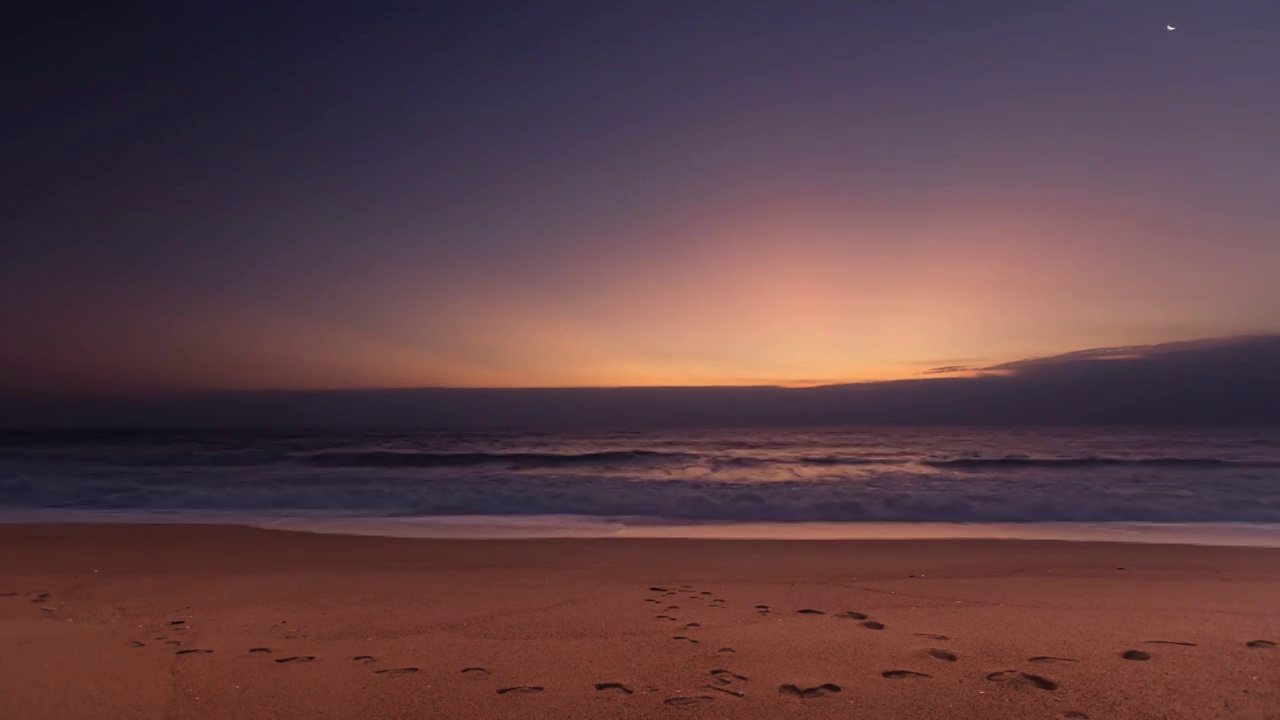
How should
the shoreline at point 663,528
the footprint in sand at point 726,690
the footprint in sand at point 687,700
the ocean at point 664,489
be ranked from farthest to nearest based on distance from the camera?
the ocean at point 664,489 < the shoreline at point 663,528 < the footprint in sand at point 726,690 < the footprint in sand at point 687,700

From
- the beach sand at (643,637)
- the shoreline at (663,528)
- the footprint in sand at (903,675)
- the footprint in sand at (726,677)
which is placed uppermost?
the footprint in sand at (903,675)

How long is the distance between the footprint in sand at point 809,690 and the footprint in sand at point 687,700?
1.27ft

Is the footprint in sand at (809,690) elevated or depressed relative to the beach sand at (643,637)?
elevated

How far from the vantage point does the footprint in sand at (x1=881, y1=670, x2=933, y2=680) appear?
3807 millimetres

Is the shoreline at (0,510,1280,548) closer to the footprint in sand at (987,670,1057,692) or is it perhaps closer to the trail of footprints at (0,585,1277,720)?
the trail of footprints at (0,585,1277,720)

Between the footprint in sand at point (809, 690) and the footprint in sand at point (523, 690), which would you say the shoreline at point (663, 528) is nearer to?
the footprint in sand at point (809, 690)

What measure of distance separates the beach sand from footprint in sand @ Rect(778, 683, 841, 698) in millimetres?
14

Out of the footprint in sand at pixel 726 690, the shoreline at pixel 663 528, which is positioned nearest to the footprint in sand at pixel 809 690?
the footprint in sand at pixel 726 690

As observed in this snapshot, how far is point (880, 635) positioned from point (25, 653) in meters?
5.08

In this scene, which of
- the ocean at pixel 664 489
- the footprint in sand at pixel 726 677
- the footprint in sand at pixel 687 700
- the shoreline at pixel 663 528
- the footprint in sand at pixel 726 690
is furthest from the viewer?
the ocean at pixel 664 489

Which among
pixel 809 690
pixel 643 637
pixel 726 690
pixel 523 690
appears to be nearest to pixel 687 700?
pixel 726 690

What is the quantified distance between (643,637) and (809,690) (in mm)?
1276

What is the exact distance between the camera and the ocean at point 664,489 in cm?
1268

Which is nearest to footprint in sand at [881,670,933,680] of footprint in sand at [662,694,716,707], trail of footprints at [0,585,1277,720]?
trail of footprints at [0,585,1277,720]
